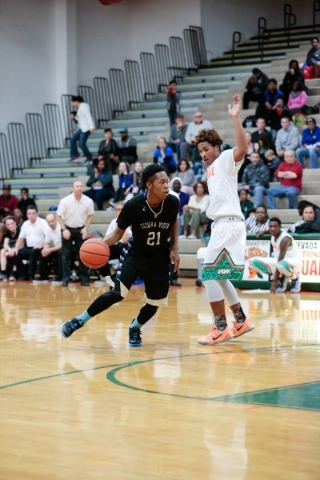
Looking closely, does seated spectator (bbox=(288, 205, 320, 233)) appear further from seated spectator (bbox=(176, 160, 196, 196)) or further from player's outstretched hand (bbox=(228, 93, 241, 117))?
player's outstretched hand (bbox=(228, 93, 241, 117))

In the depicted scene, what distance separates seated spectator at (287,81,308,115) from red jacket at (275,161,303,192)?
2.71 meters

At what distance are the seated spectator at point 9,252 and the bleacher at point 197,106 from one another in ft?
7.75

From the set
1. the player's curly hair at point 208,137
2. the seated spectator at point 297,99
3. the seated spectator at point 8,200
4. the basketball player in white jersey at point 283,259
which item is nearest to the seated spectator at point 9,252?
the seated spectator at point 8,200

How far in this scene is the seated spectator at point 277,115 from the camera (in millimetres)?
19844

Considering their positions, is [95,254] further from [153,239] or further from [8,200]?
[8,200]

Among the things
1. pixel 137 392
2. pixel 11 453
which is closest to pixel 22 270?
pixel 137 392

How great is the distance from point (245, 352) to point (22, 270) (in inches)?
443

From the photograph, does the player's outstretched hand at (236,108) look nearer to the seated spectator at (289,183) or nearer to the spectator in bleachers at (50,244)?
the seated spectator at (289,183)

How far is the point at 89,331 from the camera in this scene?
365 inches

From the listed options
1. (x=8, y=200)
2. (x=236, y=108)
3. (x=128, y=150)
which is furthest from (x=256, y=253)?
(x=236, y=108)

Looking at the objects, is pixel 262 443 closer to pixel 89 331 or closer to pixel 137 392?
pixel 137 392

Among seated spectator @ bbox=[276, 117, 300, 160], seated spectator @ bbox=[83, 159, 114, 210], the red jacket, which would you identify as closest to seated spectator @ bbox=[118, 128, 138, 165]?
seated spectator @ bbox=[83, 159, 114, 210]

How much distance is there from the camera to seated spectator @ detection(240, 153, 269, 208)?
18.0 metres

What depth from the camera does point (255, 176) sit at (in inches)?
715
